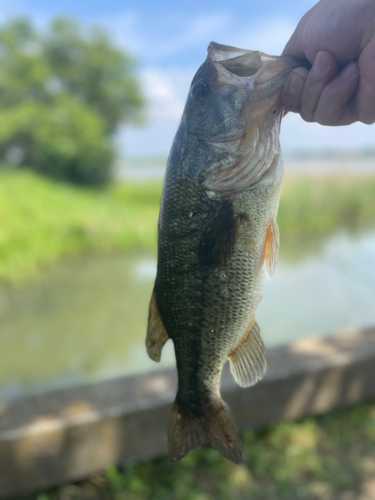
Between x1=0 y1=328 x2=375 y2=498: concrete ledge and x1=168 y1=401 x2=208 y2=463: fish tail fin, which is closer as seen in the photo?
x1=168 y1=401 x2=208 y2=463: fish tail fin

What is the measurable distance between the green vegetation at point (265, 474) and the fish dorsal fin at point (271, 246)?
1898 mm

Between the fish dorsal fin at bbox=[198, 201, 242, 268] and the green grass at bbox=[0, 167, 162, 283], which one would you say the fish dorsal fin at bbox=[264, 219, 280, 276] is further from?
the green grass at bbox=[0, 167, 162, 283]

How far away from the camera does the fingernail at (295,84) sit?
1059mm

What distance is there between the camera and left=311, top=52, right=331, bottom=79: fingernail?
41.0 inches

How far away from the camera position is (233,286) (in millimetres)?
1081

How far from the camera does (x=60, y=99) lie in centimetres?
1272

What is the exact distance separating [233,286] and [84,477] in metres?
2.05

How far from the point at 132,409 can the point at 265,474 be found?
92 cm

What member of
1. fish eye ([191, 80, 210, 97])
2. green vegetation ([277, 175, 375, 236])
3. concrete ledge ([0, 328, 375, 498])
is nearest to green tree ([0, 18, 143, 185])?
green vegetation ([277, 175, 375, 236])

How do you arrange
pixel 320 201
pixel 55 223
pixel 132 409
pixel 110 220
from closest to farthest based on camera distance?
pixel 132 409 → pixel 55 223 → pixel 320 201 → pixel 110 220

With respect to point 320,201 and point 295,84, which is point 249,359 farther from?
point 320,201

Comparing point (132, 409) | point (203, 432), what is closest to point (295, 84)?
point (203, 432)

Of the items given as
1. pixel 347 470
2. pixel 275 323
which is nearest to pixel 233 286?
pixel 347 470

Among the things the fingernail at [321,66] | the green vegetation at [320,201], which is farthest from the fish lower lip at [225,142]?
the green vegetation at [320,201]
